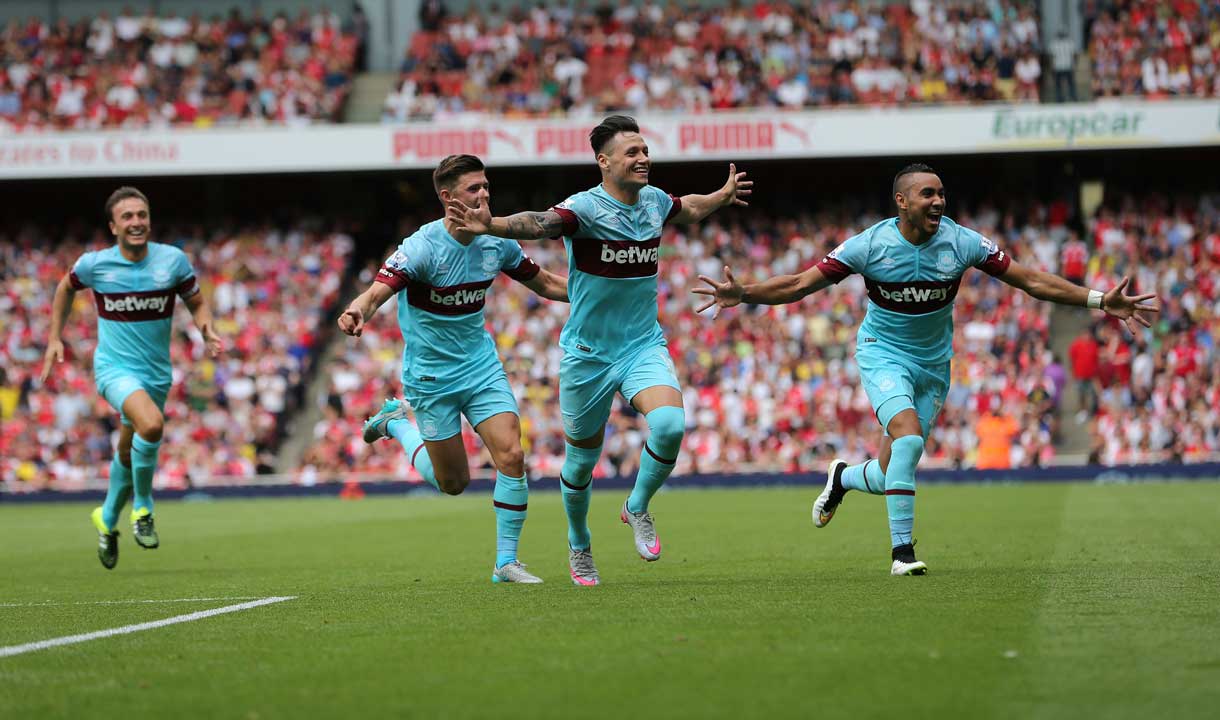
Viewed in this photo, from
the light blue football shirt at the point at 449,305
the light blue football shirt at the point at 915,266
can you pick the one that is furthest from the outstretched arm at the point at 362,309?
the light blue football shirt at the point at 915,266

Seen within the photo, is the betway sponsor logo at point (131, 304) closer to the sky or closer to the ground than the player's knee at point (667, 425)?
closer to the sky

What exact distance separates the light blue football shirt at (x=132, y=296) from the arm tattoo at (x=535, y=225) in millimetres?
4310

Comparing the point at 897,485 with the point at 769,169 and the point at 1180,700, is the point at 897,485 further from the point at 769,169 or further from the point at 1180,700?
the point at 769,169

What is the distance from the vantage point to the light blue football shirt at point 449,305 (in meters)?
10.1

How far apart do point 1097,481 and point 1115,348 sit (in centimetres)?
395

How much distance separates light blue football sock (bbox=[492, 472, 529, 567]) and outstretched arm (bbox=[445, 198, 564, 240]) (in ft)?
5.52

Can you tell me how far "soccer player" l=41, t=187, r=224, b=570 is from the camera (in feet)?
40.5

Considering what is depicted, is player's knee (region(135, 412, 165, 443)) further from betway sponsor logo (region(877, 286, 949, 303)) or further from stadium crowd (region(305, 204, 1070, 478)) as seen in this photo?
stadium crowd (region(305, 204, 1070, 478))

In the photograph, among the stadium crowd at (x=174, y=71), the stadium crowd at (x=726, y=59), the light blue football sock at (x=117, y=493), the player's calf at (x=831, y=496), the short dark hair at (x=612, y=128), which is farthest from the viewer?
the stadium crowd at (x=174, y=71)

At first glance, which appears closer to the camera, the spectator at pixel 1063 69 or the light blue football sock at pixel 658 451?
the light blue football sock at pixel 658 451

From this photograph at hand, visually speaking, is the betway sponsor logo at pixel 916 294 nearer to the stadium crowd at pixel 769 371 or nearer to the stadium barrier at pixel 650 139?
the stadium crowd at pixel 769 371

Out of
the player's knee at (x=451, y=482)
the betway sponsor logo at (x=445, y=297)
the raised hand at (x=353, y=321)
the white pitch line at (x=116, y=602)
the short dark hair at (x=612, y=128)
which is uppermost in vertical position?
the short dark hair at (x=612, y=128)

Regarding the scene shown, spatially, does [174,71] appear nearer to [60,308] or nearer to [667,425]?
[60,308]

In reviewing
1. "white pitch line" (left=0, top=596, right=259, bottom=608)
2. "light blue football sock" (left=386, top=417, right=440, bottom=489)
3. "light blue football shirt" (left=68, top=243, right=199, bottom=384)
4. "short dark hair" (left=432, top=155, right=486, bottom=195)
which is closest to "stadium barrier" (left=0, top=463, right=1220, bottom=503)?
"light blue football shirt" (left=68, top=243, right=199, bottom=384)
